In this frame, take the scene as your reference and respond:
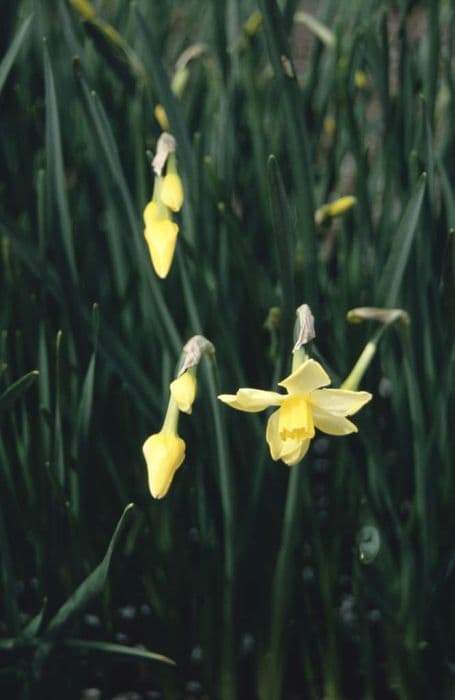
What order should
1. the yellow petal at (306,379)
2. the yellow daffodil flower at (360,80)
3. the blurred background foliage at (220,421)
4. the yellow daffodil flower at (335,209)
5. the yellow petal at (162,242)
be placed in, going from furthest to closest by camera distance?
the yellow daffodil flower at (360,80)
the yellow daffodil flower at (335,209)
the blurred background foliage at (220,421)
the yellow petal at (162,242)
the yellow petal at (306,379)

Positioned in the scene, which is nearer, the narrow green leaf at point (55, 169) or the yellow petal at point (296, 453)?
the yellow petal at point (296, 453)

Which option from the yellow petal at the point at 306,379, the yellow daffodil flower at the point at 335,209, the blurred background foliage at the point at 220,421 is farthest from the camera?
the yellow daffodil flower at the point at 335,209

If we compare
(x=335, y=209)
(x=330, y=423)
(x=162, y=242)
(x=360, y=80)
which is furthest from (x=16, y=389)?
(x=360, y=80)

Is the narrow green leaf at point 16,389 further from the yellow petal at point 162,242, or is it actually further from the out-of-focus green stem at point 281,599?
the out-of-focus green stem at point 281,599

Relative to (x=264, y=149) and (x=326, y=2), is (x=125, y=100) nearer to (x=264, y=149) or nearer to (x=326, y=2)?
(x=264, y=149)

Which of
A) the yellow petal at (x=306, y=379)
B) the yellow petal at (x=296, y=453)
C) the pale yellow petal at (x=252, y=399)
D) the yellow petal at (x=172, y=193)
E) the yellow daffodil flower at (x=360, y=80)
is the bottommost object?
the yellow petal at (x=296, y=453)

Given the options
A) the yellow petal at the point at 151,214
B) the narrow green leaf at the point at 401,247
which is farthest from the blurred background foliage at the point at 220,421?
the yellow petal at the point at 151,214

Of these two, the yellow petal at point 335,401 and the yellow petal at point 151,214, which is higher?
the yellow petal at point 151,214
